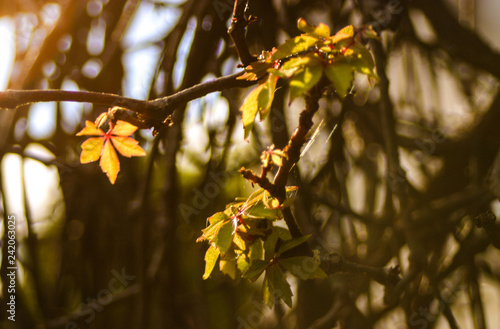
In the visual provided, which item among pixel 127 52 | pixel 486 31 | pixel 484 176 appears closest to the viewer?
pixel 484 176

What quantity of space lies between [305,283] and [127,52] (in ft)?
3.45

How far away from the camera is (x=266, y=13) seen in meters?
1.36

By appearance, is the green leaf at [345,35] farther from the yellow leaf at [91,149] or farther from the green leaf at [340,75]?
the yellow leaf at [91,149]

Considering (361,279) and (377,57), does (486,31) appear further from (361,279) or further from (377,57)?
(361,279)

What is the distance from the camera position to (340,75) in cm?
49

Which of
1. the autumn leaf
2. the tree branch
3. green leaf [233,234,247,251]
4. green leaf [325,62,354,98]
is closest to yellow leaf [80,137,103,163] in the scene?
the autumn leaf

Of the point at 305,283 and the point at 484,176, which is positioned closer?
the point at 484,176

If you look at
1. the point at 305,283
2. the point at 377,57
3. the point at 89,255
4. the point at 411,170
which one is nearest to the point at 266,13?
the point at 377,57

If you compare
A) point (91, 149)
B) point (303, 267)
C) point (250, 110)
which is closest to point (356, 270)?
point (303, 267)

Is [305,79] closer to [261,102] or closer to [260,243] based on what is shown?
[261,102]

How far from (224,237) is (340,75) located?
0.85 ft

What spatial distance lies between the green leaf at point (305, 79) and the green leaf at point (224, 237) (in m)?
0.20

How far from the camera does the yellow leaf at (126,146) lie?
682 millimetres

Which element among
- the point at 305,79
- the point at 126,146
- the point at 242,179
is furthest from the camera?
the point at 242,179
